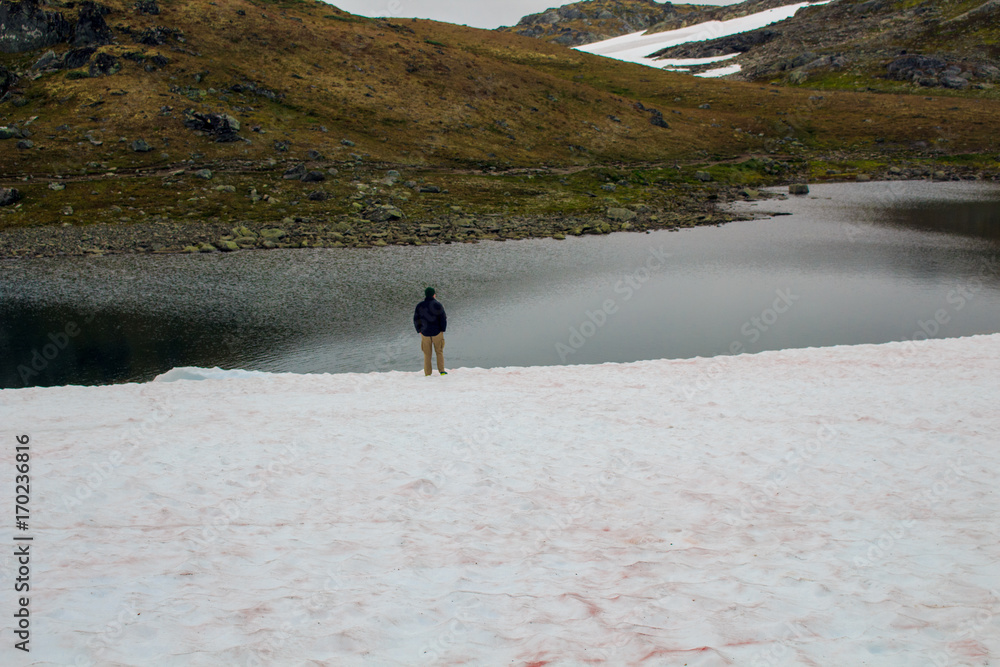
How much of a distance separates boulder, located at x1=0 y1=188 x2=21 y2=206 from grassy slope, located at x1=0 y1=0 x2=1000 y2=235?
160cm

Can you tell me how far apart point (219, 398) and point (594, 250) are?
1667 inches

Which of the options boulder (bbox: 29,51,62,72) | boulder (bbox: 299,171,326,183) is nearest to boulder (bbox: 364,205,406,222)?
boulder (bbox: 299,171,326,183)

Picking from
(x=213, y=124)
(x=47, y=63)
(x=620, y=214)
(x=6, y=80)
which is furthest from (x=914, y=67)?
(x=6, y=80)

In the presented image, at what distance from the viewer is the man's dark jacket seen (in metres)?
23.4

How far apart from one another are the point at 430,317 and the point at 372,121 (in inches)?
3324

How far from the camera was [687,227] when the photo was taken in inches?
2707

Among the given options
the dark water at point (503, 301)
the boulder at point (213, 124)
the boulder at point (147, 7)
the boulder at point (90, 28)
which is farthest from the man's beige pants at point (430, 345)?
the boulder at point (147, 7)

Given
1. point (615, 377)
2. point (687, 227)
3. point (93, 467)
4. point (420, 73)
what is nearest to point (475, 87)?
point (420, 73)

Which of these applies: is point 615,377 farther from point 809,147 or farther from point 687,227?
point 809,147

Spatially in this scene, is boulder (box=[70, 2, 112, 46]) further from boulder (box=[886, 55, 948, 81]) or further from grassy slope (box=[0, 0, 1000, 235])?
boulder (box=[886, 55, 948, 81])

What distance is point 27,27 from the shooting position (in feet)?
314

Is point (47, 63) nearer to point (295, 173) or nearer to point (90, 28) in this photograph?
point (90, 28)

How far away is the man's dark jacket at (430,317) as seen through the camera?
2338cm

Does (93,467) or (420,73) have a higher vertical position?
(420,73)
